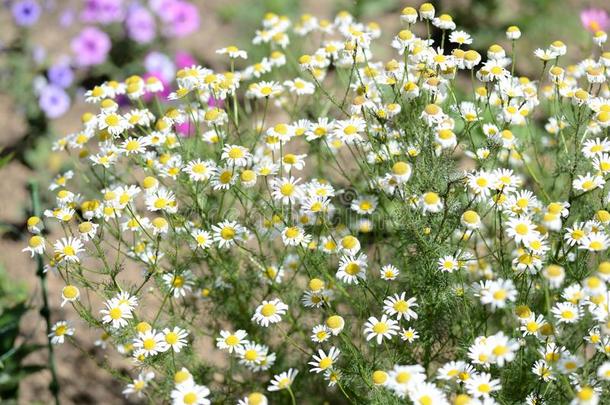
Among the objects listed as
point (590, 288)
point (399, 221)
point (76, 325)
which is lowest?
point (590, 288)

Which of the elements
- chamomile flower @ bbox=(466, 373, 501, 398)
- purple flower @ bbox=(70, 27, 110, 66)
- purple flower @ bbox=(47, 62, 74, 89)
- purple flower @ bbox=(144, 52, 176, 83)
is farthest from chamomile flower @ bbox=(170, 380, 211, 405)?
purple flower @ bbox=(70, 27, 110, 66)

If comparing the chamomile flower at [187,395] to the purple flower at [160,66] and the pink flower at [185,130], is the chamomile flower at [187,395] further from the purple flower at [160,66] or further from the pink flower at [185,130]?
the purple flower at [160,66]

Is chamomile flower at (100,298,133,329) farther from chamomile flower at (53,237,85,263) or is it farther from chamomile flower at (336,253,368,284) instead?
chamomile flower at (336,253,368,284)

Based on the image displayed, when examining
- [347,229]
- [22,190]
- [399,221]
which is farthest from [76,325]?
[399,221]

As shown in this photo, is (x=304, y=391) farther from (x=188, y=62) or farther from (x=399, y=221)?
(x=188, y=62)

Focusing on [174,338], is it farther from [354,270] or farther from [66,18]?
[66,18]
